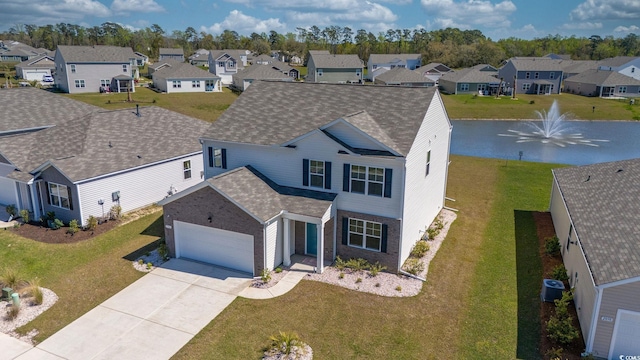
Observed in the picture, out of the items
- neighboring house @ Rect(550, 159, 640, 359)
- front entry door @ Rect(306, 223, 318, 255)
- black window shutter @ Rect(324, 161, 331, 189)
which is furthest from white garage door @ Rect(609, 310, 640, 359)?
front entry door @ Rect(306, 223, 318, 255)

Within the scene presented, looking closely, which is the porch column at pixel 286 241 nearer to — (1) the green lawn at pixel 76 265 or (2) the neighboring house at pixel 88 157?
(1) the green lawn at pixel 76 265

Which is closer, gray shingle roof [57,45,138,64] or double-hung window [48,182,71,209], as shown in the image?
double-hung window [48,182,71,209]

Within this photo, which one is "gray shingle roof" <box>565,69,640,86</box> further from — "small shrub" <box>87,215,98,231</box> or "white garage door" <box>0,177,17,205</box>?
"white garage door" <box>0,177,17,205</box>

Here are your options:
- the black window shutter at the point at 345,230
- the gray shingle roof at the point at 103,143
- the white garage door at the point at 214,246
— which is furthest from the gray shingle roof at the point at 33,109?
the black window shutter at the point at 345,230

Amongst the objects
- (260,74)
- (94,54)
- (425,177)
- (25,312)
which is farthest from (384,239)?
(94,54)

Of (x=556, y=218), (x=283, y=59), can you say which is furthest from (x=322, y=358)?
(x=283, y=59)

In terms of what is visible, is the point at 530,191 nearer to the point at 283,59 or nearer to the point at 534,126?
the point at 534,126
